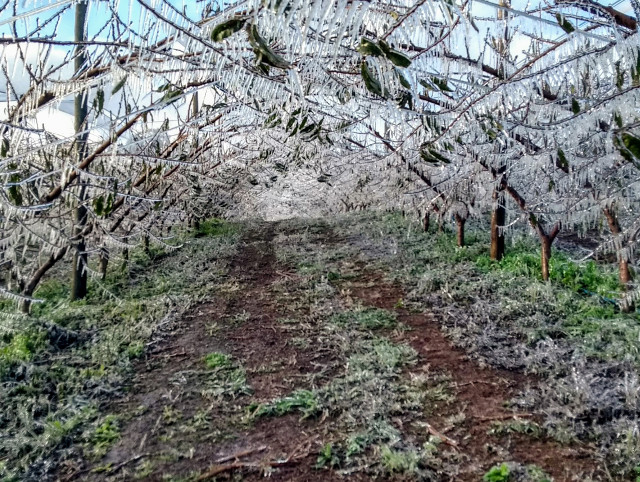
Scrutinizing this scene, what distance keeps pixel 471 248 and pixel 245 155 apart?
13.7 ft

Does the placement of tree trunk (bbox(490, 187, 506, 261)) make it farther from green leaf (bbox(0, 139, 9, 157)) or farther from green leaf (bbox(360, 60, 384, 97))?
green leaf (bbox(0, 139, 9, 157))

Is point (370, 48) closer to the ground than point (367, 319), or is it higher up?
higher up

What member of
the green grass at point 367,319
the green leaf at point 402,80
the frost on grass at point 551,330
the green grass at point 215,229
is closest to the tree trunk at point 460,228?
the frost on grass at point 551,330

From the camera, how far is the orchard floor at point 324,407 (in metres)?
2.23

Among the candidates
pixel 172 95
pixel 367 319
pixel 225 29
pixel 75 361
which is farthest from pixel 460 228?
pixel 225 29

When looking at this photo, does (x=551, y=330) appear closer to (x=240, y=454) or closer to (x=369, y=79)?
(x=240, y=454)

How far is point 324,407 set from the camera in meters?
2.77

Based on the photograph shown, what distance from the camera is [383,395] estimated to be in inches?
112

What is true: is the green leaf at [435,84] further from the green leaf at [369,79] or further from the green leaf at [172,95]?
the green leaf at [172,95]

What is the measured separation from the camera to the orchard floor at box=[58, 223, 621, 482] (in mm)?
2230

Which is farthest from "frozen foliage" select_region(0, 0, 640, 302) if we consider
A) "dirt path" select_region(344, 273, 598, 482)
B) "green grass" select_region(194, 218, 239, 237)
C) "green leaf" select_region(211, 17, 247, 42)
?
"green grass" select_region(194, 218, 239, 237)

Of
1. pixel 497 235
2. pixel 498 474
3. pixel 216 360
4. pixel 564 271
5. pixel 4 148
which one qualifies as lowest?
pixel 498 474

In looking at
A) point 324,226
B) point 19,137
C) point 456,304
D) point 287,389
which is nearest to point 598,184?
point 456,304

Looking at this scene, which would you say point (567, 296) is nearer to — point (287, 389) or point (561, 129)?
point (561, 129)
